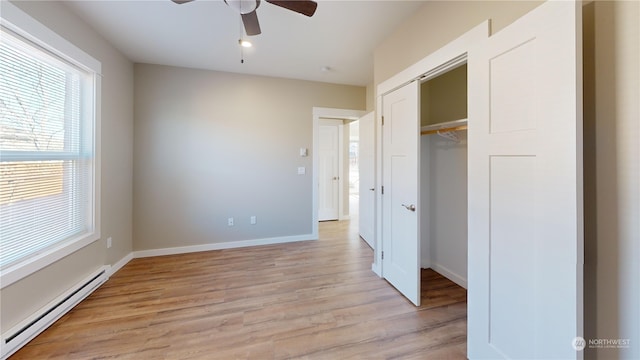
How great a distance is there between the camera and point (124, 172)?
3.09 m

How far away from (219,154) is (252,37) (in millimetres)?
1720

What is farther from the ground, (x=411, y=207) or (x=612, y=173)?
(x=612, y=173)

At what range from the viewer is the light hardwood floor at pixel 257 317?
1664 mm

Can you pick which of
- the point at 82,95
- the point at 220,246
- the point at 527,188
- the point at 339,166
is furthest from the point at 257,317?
the point at 339,166

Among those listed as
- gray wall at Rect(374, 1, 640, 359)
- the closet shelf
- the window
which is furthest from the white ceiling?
gray wall at Rect(374, 1, 640, 359)

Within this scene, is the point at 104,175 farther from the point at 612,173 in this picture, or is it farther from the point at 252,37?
the point at 612,173

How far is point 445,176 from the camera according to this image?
9.07 feet

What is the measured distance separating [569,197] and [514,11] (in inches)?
41.3

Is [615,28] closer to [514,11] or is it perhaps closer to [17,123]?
[514,11]

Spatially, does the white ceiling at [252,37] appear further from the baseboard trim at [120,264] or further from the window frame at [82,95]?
the baseboard trim at [120,264]

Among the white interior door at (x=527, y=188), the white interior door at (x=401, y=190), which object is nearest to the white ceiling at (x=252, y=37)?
the white interior door at (x=401, y=190)

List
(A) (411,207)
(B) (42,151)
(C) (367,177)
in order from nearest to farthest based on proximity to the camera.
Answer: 1. (B) (42,151)
2. (A) (411,207)
3. (C) (367,177)

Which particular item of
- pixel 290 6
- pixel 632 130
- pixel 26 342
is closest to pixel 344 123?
pixel 290 6

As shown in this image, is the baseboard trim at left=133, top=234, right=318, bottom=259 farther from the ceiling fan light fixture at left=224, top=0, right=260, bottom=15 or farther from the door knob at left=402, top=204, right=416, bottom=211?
the ceiling fan light fixture at left=224, top=0, right=260, bottom=15
